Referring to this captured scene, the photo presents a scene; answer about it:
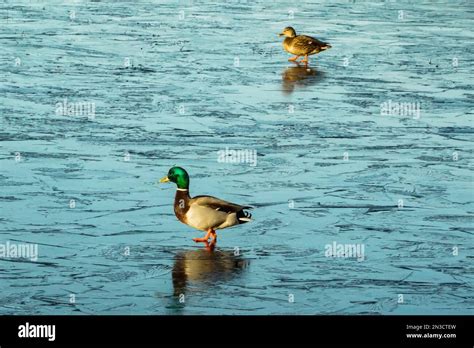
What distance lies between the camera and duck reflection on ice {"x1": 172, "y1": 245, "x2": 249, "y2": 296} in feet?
34.2

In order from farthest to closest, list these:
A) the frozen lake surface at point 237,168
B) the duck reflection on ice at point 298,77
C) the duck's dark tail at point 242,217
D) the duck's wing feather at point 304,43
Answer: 1. the duck's wing feather at point 304,43
2. the duck reflection on ice at point 298,77
3. the duck's dark tail at point 242,217
4. the frozen lake surface at point 237,168

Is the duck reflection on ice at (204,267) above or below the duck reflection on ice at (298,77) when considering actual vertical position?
below

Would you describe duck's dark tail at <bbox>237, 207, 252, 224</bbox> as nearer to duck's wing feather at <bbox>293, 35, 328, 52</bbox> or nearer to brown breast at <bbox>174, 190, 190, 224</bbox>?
brown breast at <bbox>174, 190, 190, 224</bbox>

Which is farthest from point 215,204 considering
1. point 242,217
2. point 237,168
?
point 237,168

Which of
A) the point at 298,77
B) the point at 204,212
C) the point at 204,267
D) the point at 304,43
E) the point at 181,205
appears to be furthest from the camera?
the point at 304,43

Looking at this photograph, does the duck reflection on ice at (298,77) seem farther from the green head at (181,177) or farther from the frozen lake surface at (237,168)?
the green head at (181,177)

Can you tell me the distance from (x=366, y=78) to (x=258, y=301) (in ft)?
37.9

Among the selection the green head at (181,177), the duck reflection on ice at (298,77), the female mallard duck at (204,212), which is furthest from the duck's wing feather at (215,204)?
the duck reflection on ice at (298,77)

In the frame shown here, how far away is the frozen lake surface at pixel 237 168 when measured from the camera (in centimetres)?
1033

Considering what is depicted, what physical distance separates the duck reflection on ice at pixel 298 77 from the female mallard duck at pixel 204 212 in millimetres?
8246

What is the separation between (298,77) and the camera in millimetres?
21375

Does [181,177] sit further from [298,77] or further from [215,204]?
[298,77]

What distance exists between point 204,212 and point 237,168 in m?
2.91
